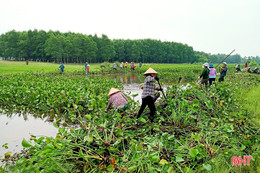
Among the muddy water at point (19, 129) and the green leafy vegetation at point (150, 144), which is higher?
the green leafy vegetation at point (150, 144)

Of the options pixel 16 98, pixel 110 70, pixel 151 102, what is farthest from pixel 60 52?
pixel 151 102

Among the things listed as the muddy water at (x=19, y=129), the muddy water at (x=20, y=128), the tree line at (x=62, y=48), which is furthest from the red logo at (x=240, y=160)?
the tree line at (x=62, y=48)

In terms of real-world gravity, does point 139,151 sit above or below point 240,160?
above

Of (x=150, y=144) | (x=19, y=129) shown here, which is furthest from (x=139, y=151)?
(x=19, y=129)

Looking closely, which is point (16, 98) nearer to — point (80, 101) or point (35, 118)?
point (35, 118)

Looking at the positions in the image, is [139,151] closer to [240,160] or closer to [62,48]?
[240,160]

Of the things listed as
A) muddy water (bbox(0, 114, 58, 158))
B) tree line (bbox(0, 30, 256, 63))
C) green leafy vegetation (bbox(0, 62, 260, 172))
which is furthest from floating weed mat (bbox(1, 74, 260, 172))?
tree line (bbox(0, 30, 256, 63))

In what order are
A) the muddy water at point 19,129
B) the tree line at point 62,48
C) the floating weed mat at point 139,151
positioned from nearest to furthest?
1. the floating weed mat at point 139,151
2. the muddy water at point 19,129
3. the tree line at point 62,48

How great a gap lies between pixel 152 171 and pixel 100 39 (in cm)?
7171

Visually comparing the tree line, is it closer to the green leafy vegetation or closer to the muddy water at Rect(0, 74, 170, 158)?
the muddy water at Rect(0, 74, 170, 158)

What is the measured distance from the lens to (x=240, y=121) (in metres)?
4.60

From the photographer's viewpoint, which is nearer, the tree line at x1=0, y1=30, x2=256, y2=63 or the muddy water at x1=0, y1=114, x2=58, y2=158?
the muddy water at x1=0, y1=114, x2=58, y2=158

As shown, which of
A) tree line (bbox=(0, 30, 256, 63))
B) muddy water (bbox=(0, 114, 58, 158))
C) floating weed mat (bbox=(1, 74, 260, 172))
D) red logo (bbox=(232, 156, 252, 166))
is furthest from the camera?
tree line (bbox=(0, 30, 256, 63))

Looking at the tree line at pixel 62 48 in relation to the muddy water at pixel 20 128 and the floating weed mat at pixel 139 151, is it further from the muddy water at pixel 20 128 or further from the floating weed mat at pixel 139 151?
the floating weed mat at pixel 139 151
